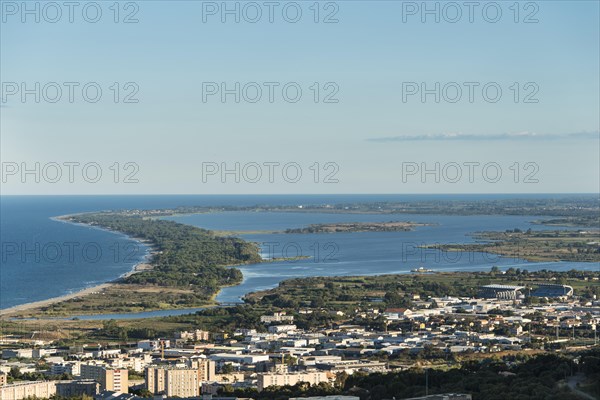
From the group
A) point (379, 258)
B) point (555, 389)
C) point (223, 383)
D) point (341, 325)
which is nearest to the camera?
point (555, 389)

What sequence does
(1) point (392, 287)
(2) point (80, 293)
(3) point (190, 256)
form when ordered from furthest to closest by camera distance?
1. (3) point (190, 256)
2. (1) point (392, 287)
3. (2) point (80, 293)

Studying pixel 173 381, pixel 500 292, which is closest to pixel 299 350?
pixel 173 381

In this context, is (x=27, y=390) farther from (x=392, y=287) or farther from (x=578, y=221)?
(x=578, y=221)

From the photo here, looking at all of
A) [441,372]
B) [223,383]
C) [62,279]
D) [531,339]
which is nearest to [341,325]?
[531,339]

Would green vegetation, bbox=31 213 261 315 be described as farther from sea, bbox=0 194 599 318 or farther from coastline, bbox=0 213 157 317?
sea, bbox=0 194 599 318

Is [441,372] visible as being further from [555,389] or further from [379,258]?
[379,258]

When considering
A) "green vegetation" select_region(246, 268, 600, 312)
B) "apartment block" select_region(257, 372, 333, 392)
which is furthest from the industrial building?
"apartment block" select_region(257, 372, 333, 392)
